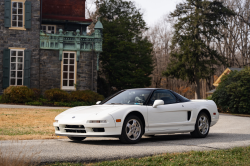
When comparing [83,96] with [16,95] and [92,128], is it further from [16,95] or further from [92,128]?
[92,128]

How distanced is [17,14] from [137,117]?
20.5 meters

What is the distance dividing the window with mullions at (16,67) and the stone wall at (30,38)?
2.22 feet

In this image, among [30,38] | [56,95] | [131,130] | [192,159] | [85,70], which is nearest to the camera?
[192,159]

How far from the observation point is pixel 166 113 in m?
9.39

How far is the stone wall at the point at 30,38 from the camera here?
26.2 m

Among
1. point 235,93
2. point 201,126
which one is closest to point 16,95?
point 235,93

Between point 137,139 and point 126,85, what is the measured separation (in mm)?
27928

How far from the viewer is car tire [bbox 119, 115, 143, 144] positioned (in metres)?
8.28

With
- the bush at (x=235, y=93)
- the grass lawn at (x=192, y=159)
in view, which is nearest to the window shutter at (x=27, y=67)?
the bush at (x=235, y=93)

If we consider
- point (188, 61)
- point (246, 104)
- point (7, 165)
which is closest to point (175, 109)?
point (7, 165)

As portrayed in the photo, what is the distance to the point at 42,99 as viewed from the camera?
24.8 metres

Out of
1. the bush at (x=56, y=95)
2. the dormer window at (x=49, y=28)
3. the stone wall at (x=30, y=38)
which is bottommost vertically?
the bush at (x=56, y=95)

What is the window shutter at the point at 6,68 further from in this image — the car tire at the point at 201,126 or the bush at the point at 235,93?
the car tire at the point at 201,126

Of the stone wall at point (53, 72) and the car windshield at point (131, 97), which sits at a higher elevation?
the stone wall at point (53, 72)
